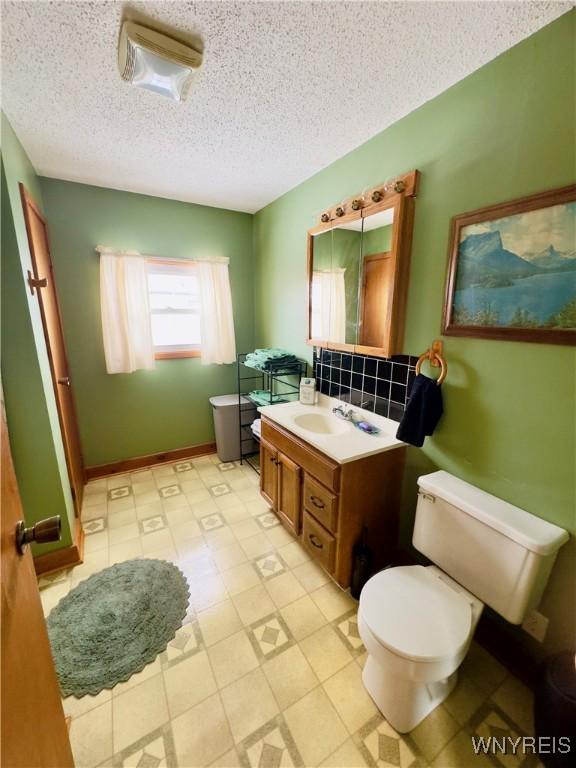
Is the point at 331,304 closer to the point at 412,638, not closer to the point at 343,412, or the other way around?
the point at 343,412

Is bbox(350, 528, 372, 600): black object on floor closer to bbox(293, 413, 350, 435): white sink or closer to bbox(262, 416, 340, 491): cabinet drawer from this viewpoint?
bbox(262, 416, 340, 491): cabinet drawer

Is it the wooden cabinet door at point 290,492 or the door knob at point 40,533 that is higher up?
the door knob at point 40,533

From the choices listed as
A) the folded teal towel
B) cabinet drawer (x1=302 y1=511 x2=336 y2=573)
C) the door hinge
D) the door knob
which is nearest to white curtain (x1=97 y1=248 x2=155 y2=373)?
the door hinge

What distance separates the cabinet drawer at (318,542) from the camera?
1.63 meters

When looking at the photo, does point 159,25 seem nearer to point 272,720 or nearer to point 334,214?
point 334,214

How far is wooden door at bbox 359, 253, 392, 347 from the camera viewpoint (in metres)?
1.64

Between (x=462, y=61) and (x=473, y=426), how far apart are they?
58.0 inches

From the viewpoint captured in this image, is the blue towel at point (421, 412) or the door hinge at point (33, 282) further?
the door hinge at point (33, 282)

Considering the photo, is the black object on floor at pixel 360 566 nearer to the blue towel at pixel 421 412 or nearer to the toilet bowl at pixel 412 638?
the toilet bowl at pixel 412 638

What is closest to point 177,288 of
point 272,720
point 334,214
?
point 334,214

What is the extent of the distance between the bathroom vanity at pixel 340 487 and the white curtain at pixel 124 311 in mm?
1467

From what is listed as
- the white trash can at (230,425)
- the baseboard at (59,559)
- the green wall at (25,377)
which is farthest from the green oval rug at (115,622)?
the white trash can at (230,425)

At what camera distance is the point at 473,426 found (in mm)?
1367

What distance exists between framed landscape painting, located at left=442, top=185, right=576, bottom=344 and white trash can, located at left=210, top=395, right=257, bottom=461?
2.05m
